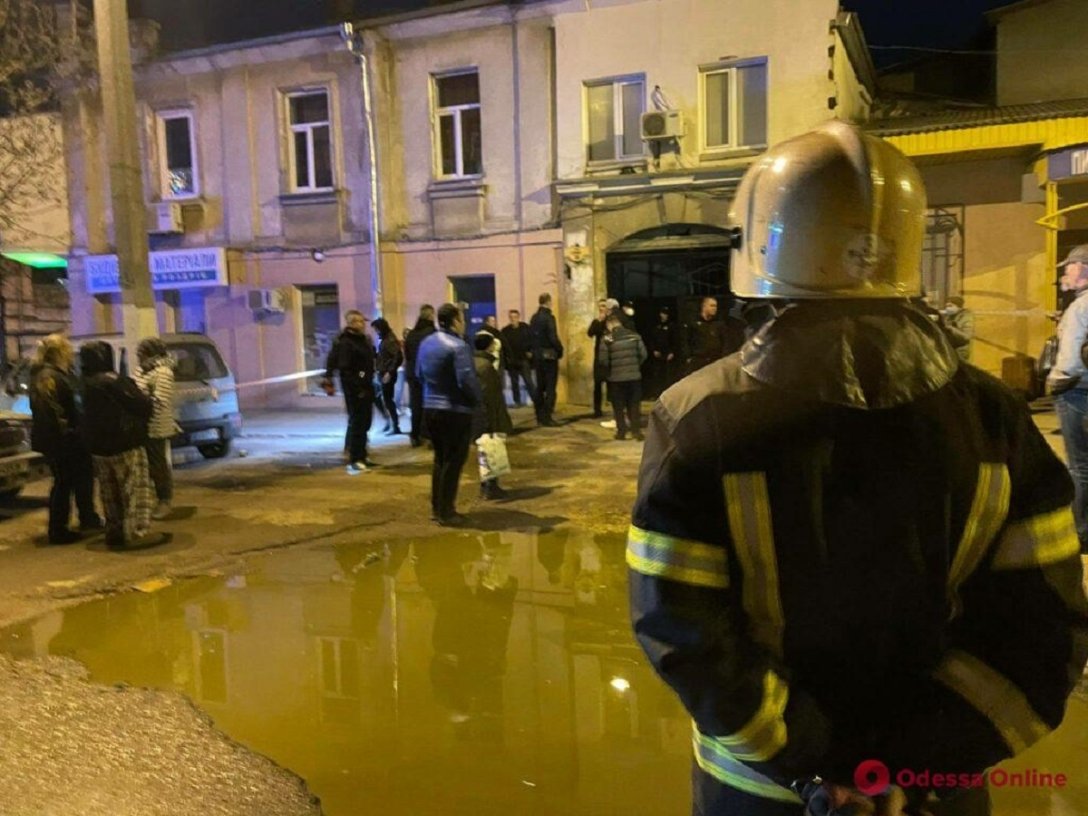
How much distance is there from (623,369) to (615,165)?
567 cm

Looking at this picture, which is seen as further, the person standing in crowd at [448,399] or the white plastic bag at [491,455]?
the white plastic bag at [491,455]

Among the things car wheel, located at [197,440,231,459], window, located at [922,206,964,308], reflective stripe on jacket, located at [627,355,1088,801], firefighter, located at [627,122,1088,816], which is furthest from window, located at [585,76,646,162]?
reflective stripe on jacket, located at [627,355,1088,801]

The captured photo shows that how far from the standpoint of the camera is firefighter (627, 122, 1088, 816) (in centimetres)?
140

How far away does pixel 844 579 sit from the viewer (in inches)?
55.5

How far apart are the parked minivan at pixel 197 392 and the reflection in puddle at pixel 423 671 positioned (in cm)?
497

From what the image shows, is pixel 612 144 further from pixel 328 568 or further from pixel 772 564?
pixel 772 564

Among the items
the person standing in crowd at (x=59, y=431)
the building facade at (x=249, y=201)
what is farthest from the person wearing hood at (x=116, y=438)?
the building facade at (x=249, y=201)

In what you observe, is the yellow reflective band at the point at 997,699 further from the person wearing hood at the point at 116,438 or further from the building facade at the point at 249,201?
the building facade at the point at 249,201

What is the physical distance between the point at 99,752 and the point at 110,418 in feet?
11.8

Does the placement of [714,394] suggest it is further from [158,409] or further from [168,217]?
[168,217]

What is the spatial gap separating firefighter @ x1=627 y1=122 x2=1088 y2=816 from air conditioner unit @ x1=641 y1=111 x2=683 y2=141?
13899 millimetres

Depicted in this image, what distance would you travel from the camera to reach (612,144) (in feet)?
51.7

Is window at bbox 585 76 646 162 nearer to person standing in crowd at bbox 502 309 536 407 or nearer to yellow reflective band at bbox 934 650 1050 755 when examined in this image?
person standing in crowd at bbox 502 309 536 407

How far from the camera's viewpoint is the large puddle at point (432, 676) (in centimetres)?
349
